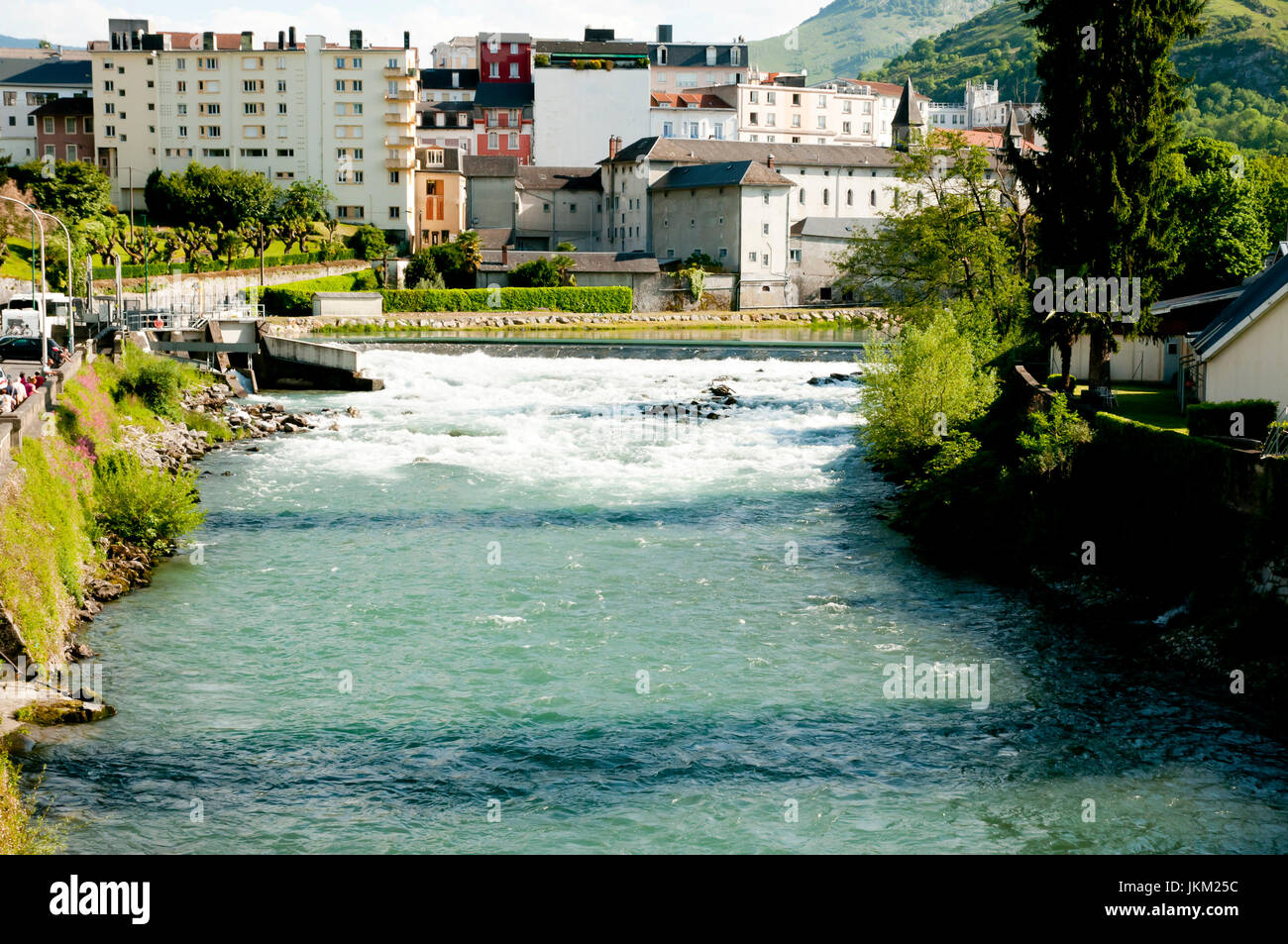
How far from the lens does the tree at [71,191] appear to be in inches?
3091

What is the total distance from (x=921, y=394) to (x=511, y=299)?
5300 centimetres

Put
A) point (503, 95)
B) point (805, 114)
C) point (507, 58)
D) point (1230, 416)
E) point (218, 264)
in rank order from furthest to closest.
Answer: point (805, 114), point (507, 58), point (503, 95), point (218, 264), point (1230, 416)

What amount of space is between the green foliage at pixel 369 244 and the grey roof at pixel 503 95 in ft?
120

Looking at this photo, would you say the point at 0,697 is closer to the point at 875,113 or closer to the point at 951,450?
the point at 951,450

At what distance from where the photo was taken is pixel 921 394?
33531 millimetres


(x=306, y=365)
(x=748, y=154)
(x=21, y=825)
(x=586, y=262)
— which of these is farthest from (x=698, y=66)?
(x=21, y=825)

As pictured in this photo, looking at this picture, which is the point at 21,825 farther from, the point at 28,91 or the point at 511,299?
the point at 28,91

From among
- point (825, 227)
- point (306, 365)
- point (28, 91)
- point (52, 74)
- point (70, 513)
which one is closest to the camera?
point (70, 513)

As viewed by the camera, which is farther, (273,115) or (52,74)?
(52,74)

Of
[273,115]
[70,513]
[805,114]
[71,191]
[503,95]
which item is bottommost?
[70,513]

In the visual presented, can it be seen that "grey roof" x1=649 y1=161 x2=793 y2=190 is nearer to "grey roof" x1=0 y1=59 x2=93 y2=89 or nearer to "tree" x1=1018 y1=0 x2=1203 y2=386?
"grey roof" x1=0 y1=59 x2=93 y2=89

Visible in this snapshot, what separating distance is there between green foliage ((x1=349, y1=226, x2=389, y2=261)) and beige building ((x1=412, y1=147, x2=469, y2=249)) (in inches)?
379

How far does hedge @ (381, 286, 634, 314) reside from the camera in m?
79.9
